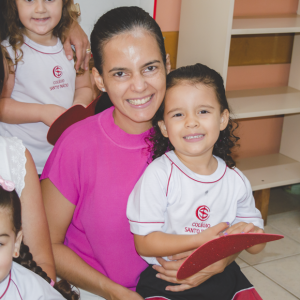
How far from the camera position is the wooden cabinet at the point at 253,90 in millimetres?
2344

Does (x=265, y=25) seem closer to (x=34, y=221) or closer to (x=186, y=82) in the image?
(x=186, y=82)

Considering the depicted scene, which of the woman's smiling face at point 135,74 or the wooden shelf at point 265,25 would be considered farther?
the wooden shelf at point 265,25

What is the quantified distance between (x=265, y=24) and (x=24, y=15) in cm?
149

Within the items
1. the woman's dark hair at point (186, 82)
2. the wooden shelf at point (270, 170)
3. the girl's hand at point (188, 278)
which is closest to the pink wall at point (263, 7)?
the wooden shelf at point (270, 170)

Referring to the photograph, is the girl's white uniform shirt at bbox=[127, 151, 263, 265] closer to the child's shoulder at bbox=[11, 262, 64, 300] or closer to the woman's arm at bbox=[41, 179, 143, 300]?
the woman's arm at bbox=[41, 179, 143, 300]

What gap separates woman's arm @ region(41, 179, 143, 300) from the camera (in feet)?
4.32

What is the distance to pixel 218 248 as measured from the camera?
110 centimetres

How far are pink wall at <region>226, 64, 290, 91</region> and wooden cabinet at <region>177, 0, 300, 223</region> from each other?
86 mm

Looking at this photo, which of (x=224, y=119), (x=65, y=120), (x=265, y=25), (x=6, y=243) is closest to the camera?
(x=6, y=243)

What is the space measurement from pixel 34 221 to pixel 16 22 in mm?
1013

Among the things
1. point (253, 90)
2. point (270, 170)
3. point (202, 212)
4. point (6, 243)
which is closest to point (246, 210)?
point (202, 212)

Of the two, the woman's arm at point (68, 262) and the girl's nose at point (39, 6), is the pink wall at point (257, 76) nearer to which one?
the girl's nose at point (39, 6)

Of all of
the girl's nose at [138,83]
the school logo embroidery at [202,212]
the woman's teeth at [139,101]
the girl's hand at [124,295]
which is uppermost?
the girl's nose at [138,83]

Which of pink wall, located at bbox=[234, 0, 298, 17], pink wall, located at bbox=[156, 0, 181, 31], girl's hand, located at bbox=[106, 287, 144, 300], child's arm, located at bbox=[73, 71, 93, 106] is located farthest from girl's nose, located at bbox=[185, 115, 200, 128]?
pink wall, located at bbox=[234, 0, 298, 17]
